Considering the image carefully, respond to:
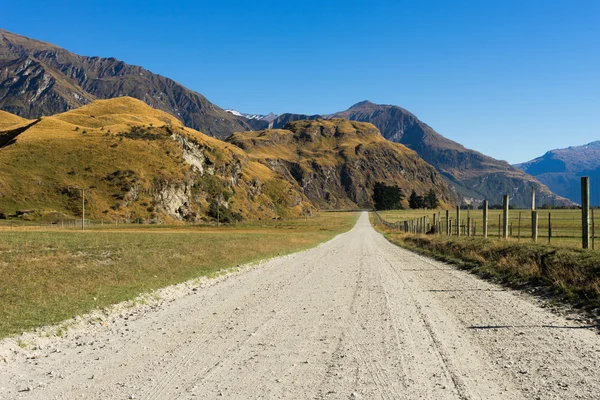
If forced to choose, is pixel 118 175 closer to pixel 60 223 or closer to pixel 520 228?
pixel 60 223

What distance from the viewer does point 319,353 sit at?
27.3 ft

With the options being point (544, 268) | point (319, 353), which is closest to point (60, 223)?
point (544, 268)

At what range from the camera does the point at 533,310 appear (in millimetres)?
12148

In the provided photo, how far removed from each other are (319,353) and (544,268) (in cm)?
1245

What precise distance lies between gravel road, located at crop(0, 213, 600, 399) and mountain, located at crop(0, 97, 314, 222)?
8986cm

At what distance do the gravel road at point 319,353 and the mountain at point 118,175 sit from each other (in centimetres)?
8986

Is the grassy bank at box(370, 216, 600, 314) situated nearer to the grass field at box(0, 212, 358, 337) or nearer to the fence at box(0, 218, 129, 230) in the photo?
the grass field at box(0, 212, 358, 337)

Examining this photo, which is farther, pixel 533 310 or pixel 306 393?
pixel 533 310

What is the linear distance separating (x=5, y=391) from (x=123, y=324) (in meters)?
4.66

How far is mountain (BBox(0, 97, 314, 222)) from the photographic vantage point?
9831 centimetres

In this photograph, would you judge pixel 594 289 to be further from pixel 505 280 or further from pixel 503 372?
pixel 503 372

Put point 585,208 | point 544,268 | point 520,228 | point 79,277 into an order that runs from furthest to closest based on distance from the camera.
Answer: point 520,228 < point 585,208 < point 79,277 < point 544,268

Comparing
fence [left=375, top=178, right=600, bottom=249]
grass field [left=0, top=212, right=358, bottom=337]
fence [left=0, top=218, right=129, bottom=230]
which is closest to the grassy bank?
fence [left=375, top=178, right=600, bottom=249]

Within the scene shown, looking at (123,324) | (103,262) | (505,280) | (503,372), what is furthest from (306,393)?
(103,262)
